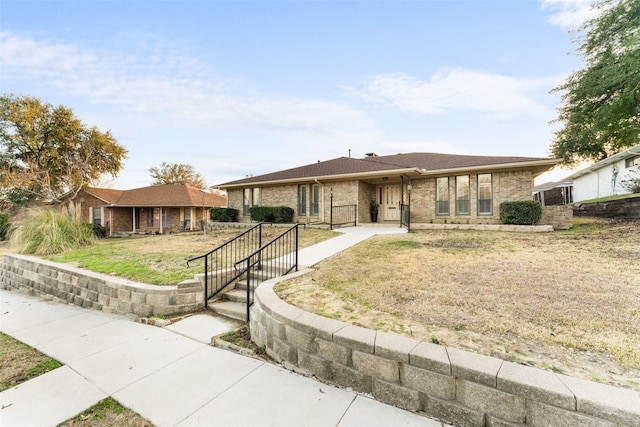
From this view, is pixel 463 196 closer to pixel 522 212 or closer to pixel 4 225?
pixel 522 212

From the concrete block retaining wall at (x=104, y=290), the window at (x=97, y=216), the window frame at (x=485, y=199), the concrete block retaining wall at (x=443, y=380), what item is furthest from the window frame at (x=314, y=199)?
the window at (x=97, y=216)

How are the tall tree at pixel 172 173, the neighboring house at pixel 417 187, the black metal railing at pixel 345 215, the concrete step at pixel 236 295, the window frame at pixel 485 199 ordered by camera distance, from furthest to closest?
1. the tall tree at pixel 172 173
2. the black metal railing at pixel 345 215
3. the window frame at pixel 485 199
4. the neighboring house at pixel 417 187
5. the concrete step at pixel 236 295

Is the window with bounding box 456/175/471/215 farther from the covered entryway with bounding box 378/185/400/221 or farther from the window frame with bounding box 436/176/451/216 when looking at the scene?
the covered entryway with bounding box 378/185/400/221

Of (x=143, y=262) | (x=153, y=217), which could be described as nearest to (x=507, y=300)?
(x=143, y=262)

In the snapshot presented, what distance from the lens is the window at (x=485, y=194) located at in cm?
1153

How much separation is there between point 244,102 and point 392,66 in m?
7.69

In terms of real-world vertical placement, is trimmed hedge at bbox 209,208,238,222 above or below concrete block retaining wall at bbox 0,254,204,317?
above

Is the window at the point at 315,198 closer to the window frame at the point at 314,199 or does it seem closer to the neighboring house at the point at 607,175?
the window frame at the point at 314,199

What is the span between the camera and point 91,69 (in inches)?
372

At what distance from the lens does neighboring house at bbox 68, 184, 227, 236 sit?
2164cm

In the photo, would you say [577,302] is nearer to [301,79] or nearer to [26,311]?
[26,311]

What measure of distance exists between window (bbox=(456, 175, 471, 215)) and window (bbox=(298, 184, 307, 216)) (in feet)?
25.4

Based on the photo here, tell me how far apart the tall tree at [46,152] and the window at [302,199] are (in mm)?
16519

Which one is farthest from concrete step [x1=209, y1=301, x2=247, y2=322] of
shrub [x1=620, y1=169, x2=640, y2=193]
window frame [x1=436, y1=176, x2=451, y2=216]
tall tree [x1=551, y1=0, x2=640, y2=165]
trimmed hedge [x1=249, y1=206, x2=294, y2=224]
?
shrub [x1=620, y1=169, x2=640, y2=193]
